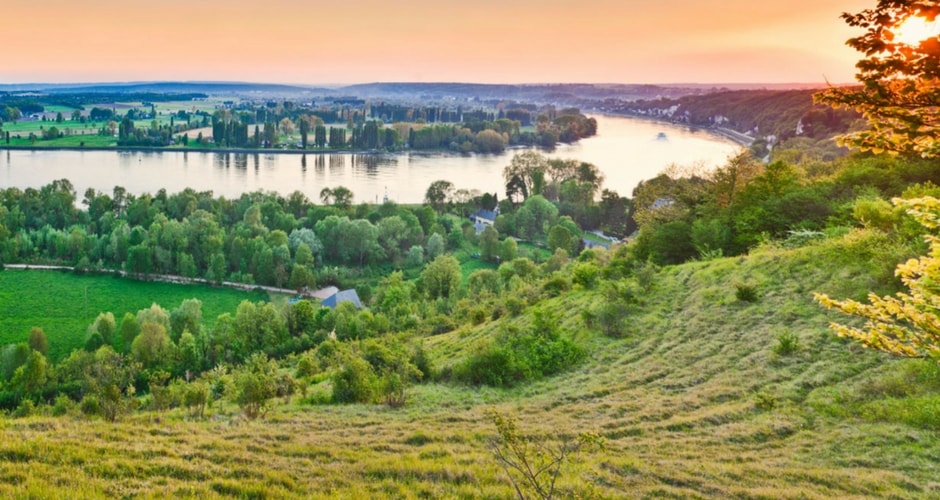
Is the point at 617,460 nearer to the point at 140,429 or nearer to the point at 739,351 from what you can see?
the point at 739,351

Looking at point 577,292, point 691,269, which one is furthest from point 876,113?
point 577,292

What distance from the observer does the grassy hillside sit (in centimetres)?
490

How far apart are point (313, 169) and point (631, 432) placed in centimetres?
5746

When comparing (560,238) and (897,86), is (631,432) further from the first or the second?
(560,238)

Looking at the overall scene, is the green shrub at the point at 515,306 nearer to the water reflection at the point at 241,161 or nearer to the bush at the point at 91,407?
the bush at the point at 91,407

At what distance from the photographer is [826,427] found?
20.2 feet

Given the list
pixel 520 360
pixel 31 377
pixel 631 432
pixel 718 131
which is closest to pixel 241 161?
pixel 31 377

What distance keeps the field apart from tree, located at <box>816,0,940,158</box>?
23022 millimetres

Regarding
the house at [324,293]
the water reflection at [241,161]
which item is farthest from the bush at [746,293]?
the water reflection at [241,161]

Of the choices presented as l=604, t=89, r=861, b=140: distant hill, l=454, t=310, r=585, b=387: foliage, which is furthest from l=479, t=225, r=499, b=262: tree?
l=454, t=310, r=585, b=387: foliage

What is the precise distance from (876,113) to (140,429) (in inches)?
306

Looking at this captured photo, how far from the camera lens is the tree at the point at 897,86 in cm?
300

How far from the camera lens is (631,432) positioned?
6.50 metres

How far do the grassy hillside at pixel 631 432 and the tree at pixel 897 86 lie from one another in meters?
2.83
